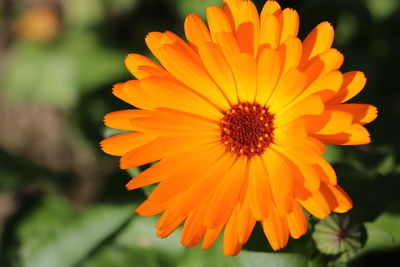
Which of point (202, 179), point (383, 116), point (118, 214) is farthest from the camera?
point (118, 214)

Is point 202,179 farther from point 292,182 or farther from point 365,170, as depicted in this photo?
point 365,170

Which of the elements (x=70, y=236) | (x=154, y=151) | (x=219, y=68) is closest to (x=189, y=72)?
(x=219, y=68)

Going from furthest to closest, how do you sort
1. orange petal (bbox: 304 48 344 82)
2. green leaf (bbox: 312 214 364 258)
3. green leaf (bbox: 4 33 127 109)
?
green leaf (bbox: 4 33 127 109), green leaf (bbox: 312 214 364 258), orange petal (bbox: 304 48 344 82)

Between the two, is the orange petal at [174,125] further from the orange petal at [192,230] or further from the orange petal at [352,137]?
the orange petal at [352,137]

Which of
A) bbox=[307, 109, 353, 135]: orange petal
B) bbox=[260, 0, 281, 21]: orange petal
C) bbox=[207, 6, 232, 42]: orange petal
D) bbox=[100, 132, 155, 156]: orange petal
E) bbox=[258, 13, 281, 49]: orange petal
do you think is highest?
bbox=[207, 6, 232, 42]: orange petal

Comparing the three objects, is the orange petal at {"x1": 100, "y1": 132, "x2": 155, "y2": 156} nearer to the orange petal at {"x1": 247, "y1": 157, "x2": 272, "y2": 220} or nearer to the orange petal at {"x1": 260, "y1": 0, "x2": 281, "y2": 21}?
the orange petal at {"x1": 247, "y1": 157, "x2": 272, "y2": 220}

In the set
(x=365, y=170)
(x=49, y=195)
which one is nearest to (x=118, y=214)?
(x=49, y=195)

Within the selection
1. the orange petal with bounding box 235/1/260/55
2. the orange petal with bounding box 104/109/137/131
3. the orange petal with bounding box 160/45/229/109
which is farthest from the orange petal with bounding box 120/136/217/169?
the orange petal with bounding box 235/1/260/55
